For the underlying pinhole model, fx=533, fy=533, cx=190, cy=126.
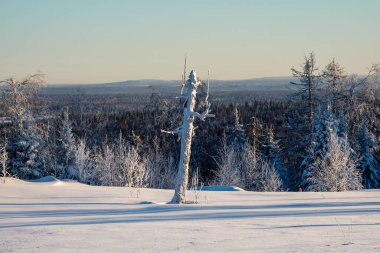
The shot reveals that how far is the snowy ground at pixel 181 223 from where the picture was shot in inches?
293

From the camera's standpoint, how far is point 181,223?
9.82 metres

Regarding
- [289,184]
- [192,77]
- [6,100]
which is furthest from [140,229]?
[289,184]

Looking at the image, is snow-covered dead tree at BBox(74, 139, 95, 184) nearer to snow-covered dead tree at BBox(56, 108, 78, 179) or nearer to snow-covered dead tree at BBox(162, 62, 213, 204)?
snow-covered dead tree at BBox(56, 108, 78, 179)

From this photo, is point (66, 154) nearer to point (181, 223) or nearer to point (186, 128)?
point (186, 128)

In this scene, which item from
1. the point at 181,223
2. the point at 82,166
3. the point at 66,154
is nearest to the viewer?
the point at 181,223

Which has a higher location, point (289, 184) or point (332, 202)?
point (332, 202)

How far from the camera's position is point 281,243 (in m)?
7.53

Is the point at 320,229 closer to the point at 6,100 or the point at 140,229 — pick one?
the point at 140,229

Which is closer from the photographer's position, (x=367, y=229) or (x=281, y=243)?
(x=281, y=243)

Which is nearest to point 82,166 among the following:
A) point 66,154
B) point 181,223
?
point 66,154

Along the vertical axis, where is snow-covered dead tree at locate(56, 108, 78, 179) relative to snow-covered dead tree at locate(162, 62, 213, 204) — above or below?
below

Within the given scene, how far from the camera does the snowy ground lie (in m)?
7.44

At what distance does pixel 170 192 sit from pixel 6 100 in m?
23.6

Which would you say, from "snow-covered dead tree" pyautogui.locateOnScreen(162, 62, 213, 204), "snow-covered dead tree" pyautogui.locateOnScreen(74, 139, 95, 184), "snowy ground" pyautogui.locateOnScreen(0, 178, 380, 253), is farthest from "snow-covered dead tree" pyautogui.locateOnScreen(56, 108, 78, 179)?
"snow-covered dead tree" pyautogui.locateOnScreen(162, 62, 213, 204)
